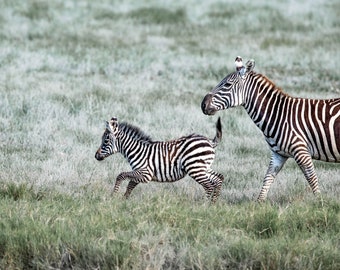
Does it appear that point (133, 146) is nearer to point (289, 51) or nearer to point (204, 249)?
point (204, 249)

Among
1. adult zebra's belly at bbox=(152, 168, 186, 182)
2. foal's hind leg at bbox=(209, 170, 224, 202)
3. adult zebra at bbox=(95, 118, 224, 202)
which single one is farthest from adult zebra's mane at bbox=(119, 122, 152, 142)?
foal's hind leg at bbox=(209, 170, 224, 202)

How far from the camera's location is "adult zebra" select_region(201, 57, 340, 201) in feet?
32.3

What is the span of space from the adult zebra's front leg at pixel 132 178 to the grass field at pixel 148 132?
0.19 m

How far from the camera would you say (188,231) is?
8055mm

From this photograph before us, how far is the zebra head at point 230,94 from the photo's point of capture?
407 inches

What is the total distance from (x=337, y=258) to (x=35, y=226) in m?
2.92

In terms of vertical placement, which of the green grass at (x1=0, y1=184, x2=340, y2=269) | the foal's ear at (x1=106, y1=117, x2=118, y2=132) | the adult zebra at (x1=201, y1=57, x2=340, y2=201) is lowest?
the green grass at (x1=0, y1=184, x2=340, y2=269)

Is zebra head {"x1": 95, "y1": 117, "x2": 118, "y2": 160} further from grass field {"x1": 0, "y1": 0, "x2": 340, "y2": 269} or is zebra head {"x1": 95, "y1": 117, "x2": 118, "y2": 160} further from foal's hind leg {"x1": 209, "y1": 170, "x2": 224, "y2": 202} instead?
foal's hind leg {"x1": 209, "y1": 170, "x2": 224, "y2": 202}

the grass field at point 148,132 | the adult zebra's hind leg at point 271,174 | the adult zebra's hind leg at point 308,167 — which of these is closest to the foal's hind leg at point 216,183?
the grass field at point 148,132

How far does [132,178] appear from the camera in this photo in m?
9.93

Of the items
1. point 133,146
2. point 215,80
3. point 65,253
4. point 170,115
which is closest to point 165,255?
point 65,253

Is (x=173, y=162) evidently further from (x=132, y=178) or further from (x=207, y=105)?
(x=207, y=105)

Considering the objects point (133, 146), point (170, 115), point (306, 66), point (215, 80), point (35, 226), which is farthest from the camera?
point (306, 66)

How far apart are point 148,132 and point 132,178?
164 inches
